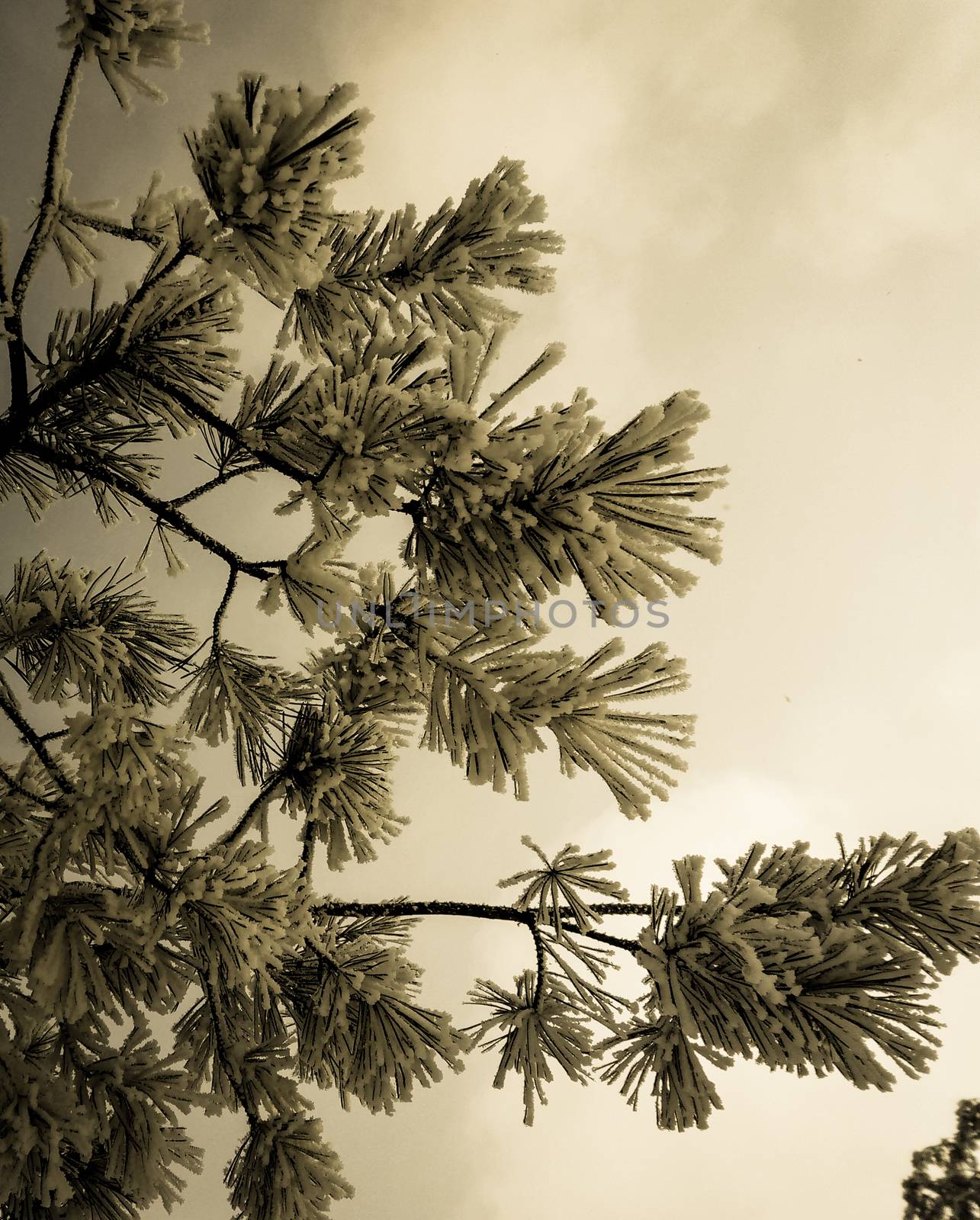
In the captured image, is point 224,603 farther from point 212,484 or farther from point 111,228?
point 111,228

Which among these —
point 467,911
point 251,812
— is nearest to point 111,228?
point 251,812

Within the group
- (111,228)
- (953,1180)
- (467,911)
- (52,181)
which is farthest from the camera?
(953,1180)

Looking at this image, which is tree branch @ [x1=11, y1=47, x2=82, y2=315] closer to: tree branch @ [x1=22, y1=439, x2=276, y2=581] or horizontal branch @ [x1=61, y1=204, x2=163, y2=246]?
horizontal branch @ [x1=61, y1=204, x2=163, y2=246]

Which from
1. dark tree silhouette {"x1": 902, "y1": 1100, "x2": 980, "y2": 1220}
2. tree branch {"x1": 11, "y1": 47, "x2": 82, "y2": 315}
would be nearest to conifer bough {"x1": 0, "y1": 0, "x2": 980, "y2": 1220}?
tree branch {"x1": 11, "y1": 47, "x2": 82, "y2": 315}

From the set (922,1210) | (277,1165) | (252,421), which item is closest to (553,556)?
(252,421)

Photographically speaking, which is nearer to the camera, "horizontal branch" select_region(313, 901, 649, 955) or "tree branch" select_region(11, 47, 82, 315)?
"tree branch" select_region(11, 47, 82, 315)

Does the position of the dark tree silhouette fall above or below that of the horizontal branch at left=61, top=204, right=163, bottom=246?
below

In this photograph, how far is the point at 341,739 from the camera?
2.66 meters

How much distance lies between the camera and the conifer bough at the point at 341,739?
176cm

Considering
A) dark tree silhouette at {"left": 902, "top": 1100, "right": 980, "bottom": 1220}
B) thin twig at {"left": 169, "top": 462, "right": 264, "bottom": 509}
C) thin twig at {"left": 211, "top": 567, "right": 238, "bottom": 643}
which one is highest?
thin twig at {"left": 169, "top": 462, "right": 264, "bottom": 509}

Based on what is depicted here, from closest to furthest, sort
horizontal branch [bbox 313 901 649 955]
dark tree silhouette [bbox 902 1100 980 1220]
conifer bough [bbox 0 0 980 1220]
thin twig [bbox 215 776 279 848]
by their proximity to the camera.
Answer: conifer bough [bbox 0 0 980 1220] → horizontal branch [bbox 313 901 649 955] → thin twig [bbox 215 776 279 848] → dark tree silhouette [bbox 902 1100 980 1220]

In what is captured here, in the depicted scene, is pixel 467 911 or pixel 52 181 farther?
pixel 467 911

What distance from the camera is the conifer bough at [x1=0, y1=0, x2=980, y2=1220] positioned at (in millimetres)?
1759

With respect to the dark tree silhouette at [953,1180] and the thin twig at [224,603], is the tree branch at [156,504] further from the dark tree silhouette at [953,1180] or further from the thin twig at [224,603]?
the dark tree silhouette at [953,1180]
